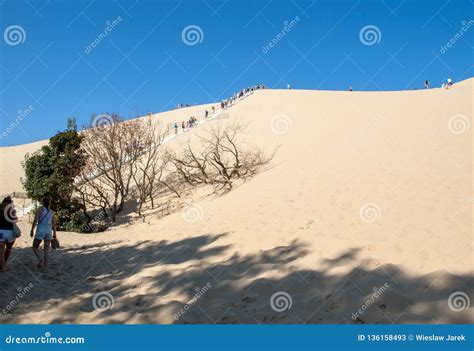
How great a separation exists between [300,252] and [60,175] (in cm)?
1111

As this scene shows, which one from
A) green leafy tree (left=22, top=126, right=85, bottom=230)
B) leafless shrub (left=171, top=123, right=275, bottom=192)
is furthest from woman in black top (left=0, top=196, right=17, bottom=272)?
leafless shrub (left=171, top=123, right=275, bottom=192)

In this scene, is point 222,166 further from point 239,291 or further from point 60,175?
point 239,291

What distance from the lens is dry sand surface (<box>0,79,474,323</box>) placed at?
4918 mm

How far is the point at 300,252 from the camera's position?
22.9ft

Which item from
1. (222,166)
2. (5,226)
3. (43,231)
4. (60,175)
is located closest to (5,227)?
(5,226)

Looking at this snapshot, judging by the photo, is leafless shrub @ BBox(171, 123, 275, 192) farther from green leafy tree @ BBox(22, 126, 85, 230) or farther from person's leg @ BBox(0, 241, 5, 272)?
person's leg @ BBox(0, 241, 5, 272)

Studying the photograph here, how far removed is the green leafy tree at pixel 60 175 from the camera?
14773mm

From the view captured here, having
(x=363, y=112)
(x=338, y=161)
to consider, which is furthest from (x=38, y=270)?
(x=363, y=112)

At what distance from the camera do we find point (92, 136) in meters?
15.5

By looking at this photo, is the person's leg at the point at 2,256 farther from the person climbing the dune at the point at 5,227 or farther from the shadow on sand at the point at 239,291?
the shadow on sand at the point at 239,291

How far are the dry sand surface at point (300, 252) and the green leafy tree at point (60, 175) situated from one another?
58.4 inches

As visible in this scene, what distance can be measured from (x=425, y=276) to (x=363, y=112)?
68.3 feet

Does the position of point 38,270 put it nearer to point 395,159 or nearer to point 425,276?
point 425,276

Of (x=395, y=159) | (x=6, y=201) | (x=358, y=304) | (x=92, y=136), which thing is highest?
(x=92, y=136)
